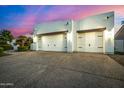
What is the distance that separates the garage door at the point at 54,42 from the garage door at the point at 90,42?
1.74m

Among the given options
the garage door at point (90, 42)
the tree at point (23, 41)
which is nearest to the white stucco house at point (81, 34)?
the garage door at point (90, 42)

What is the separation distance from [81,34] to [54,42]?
137 inches

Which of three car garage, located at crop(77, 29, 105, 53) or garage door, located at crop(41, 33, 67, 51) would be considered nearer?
three car garage, located at crop(77, 29, 105, 53)

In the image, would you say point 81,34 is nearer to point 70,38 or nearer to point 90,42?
point 70,38

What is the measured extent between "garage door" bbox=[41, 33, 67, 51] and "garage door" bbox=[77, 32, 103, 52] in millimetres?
1744

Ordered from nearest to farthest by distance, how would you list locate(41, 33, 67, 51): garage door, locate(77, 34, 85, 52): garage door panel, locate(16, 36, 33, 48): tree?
locate(77, 34, 85, 52): garage door panel → locate(41, 33, 67, 51): garage door → locate(16, 36, 33, 48): tree

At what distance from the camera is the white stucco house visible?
37.6ft

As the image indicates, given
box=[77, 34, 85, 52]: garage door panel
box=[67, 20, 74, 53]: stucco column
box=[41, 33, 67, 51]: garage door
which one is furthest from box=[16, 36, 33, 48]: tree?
box=[77, 34, 85, 52]: garage door panel

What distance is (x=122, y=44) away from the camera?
560 inches

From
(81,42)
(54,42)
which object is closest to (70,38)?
(81,42)

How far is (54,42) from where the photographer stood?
15492 mm

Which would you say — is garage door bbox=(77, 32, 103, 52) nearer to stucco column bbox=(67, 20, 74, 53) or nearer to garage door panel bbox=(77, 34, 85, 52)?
garage door panel bbox=(77, 34, 85, 52)

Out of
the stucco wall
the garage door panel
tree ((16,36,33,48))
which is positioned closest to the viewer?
the stucco wall
